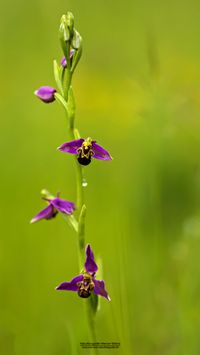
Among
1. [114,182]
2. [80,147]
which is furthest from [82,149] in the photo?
[114,182]

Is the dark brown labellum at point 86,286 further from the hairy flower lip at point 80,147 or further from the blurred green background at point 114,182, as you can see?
the hairy flower lip at point 80,147

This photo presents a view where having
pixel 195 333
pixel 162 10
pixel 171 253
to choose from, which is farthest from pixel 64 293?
pixel 162 10

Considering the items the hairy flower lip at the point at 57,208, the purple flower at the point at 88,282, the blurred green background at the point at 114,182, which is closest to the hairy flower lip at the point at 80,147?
the hairy flower lip at the point at 57,208

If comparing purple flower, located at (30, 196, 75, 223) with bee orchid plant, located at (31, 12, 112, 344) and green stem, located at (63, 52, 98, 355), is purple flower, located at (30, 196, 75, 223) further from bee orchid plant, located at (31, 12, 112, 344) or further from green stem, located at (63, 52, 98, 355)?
green stem, located at (63, 52, 98, 355)

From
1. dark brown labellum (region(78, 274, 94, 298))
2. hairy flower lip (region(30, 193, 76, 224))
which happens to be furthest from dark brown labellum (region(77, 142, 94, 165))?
dark brown labellum (region(78, 274, 94, 298))

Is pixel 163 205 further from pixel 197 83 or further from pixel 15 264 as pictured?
pixel 197 83
